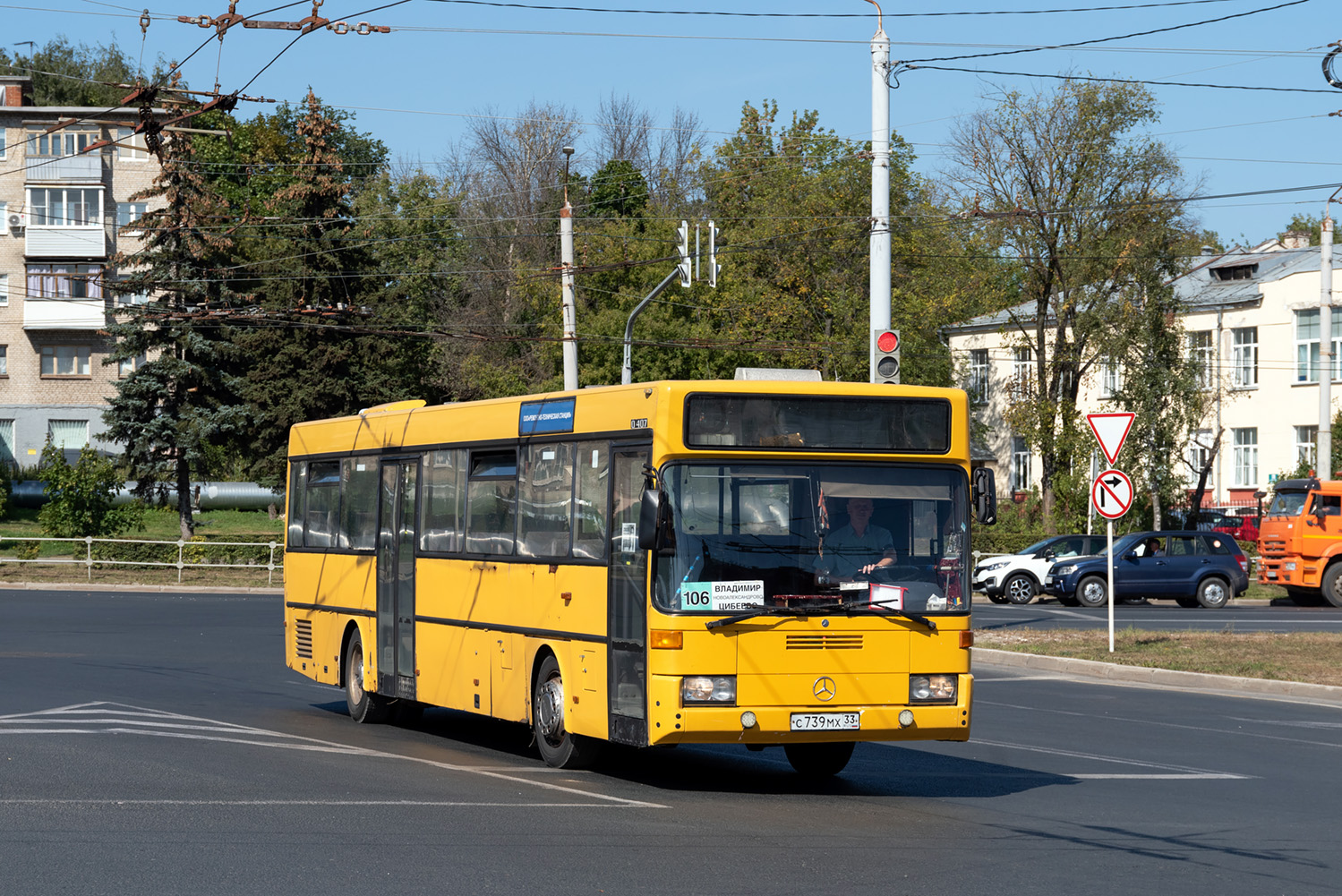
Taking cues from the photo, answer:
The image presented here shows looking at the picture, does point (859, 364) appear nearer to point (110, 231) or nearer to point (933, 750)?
point (110, 231)

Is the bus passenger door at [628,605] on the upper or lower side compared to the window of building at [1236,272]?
Answer: lower

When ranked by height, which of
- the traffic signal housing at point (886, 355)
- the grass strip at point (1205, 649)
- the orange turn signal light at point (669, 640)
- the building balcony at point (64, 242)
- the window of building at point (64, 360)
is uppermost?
the building balcony at point (64, 242)

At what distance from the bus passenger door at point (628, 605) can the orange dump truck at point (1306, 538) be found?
2931 centimetres

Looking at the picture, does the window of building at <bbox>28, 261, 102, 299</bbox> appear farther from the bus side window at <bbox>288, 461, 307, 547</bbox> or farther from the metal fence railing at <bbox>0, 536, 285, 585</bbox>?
the bus side window at <bbox>288, 461, 307, 547</bbox>

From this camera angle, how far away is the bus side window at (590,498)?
1148cm

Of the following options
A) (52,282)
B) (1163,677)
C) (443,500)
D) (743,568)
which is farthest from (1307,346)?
(52,282)

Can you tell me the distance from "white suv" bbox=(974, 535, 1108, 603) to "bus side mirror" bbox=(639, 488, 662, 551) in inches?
1079

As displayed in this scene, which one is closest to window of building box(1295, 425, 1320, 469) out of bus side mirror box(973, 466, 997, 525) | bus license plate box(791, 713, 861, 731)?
bus side mirror box(973, 466, 997, 525)

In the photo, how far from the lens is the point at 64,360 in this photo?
7756 cm

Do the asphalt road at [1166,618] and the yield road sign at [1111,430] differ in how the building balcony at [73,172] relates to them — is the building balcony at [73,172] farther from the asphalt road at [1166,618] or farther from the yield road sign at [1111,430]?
the yield road sign at [1111,430]

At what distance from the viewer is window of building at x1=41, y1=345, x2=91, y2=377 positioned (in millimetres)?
77375

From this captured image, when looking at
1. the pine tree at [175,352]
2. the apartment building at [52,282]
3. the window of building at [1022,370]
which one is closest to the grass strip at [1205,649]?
the pine tree at [175,352]

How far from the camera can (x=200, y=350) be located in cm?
5288

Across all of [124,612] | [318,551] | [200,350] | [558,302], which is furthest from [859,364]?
[318,551]
